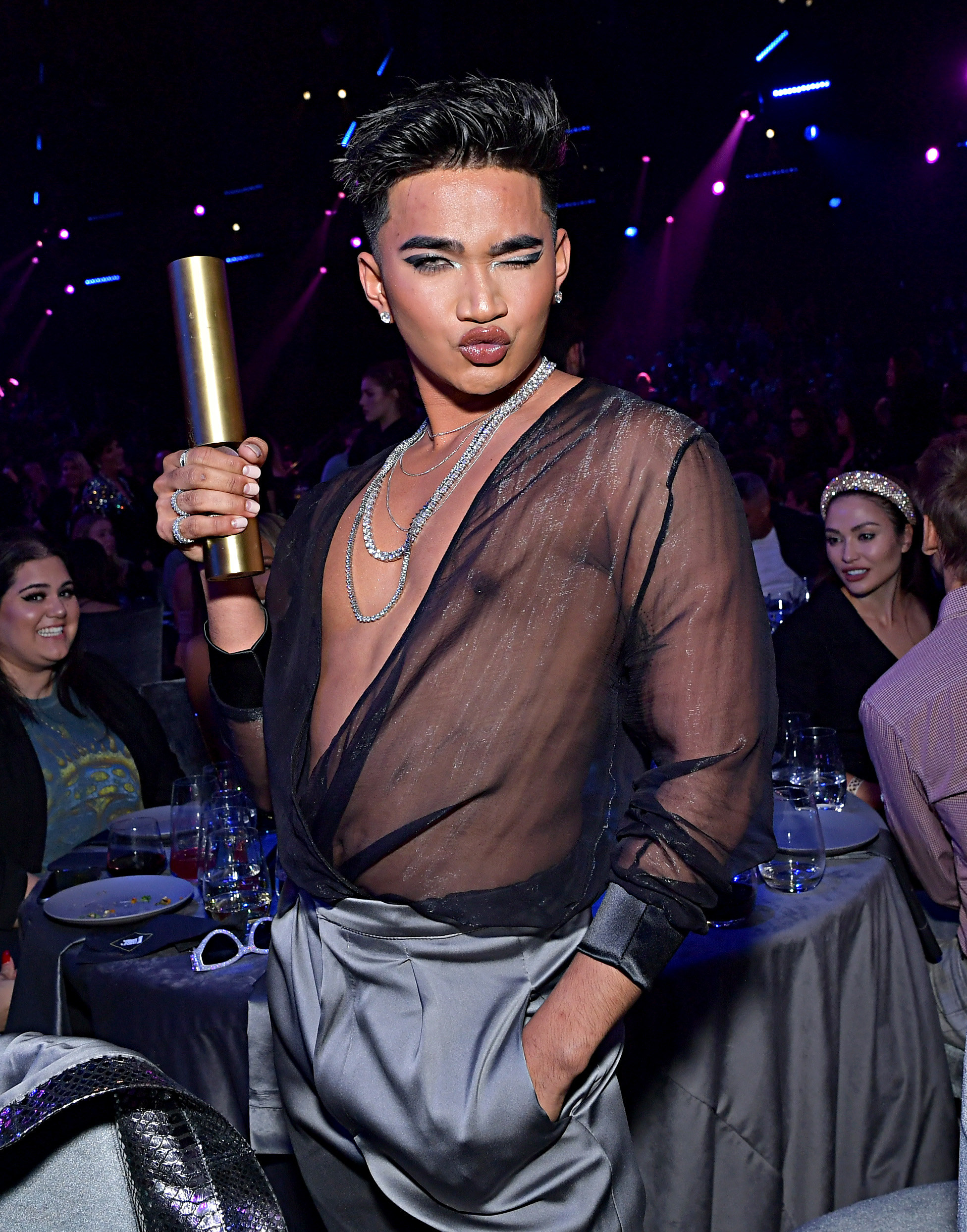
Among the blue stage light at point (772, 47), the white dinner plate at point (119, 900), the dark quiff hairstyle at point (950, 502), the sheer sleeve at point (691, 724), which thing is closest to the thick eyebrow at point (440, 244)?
the sheer sleeve at point (691, 724)

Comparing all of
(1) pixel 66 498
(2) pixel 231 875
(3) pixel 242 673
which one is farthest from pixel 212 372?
(1) pixel 66 498

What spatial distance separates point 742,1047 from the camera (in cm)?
178

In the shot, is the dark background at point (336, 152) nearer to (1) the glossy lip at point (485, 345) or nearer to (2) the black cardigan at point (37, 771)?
(2) the black cardigan at point (37, 771)

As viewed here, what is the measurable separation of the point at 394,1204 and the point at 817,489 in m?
5.80

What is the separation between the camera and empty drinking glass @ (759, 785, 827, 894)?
189cm

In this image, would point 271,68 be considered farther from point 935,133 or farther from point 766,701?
point 766,701

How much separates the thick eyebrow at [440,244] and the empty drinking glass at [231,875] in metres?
1.23

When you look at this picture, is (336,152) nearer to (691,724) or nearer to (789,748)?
(789,748)

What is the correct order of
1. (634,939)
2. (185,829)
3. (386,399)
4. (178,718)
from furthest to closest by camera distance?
(386,399) < (178,718) < (185,829) < (634,939)

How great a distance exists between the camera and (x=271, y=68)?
31.1 feet

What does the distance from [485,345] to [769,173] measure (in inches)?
538

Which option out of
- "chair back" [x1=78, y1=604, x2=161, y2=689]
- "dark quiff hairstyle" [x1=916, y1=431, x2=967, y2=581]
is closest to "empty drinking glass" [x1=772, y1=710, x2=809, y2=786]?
"dark quiff hairstyle" [x1=916, y1=431, x2=967, y2=581]

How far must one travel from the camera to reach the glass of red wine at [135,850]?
231 cm

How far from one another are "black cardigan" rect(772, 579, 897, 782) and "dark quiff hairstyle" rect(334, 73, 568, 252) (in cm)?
258
